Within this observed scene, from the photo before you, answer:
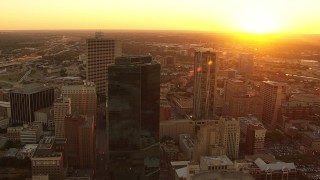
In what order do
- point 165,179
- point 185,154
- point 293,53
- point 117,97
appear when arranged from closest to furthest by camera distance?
point 117,97 < point 165,179 < point 185,154 < point 293,53

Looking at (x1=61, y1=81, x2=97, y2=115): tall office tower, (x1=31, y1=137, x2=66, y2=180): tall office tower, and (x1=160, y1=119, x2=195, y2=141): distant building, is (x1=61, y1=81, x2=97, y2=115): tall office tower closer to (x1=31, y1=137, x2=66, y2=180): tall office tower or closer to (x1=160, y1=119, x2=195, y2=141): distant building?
(x1=160, y1=119, x2=195, y2=141): distant building

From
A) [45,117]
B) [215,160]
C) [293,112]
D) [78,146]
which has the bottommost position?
[78,146]

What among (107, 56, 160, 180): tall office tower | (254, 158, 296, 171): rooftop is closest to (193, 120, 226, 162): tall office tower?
(254, 158, 296, 171): rooftop

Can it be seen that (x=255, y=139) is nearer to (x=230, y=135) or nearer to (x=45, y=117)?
(x=230, y=135)

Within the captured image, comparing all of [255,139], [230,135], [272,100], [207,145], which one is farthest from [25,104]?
[272,100]

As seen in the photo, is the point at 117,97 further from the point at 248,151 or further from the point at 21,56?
the point at 21,56

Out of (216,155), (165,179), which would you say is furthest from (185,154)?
(216,155)

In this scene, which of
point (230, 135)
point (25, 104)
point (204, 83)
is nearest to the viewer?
point (230, 135)
